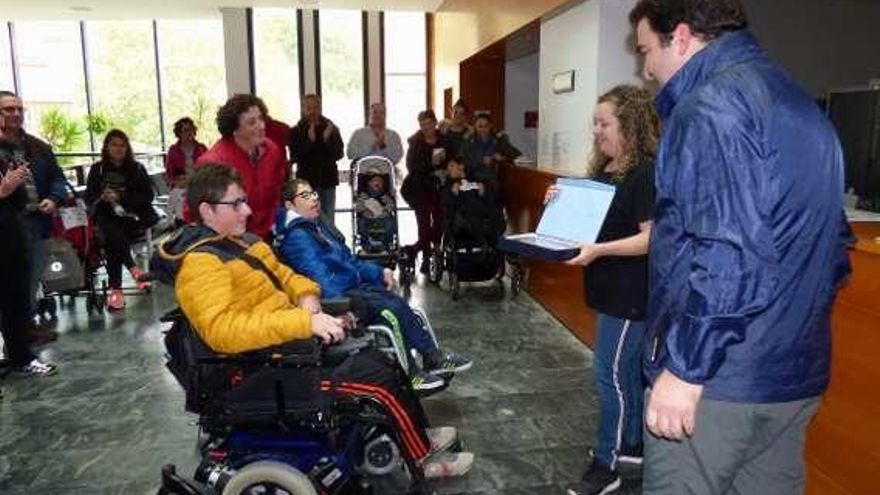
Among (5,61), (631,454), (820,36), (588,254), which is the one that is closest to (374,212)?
(631,454)

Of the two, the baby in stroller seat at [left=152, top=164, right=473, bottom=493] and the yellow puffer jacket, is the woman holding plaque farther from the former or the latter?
the yellow puffer jacket

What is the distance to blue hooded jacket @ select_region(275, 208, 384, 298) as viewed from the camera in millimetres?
2883

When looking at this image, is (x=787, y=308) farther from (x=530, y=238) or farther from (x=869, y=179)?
(x=869, y=179)

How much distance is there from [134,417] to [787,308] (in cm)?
284

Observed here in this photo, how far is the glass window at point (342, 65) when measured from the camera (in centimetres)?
982

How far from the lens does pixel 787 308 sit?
112 centimetres

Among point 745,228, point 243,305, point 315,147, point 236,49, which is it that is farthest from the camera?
point 236,49

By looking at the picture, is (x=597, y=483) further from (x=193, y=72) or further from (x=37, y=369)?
(x=193, y=72)

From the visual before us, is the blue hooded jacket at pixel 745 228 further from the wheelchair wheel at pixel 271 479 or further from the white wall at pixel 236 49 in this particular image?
the white wall at pixel 236 49

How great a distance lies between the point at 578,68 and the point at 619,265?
Result: 2.26 metres

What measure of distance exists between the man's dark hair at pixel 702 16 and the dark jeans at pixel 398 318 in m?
1.85

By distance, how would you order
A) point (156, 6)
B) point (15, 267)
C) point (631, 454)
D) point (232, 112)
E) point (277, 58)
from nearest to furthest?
point (631, 454), point (232, 112), point (15, 267), point (156, 6), point (277, 58)

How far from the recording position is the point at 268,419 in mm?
1942

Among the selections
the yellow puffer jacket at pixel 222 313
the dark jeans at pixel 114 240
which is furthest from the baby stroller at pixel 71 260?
the yellow puffer jacket at pixel 222 313
